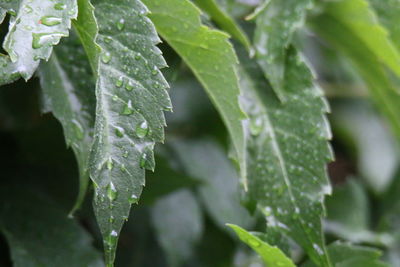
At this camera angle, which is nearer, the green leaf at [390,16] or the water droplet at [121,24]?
the water droplet at [121,24]

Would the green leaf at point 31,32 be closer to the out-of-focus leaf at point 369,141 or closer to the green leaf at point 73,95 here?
the green leaf at point 73,95

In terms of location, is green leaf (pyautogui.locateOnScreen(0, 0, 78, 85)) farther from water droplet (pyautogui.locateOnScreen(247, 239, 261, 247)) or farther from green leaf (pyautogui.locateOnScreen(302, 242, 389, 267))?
green leaf (pyautogui.locateOnScreen(302, 242, 389, 267))

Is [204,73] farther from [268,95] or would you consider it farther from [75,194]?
[75,194]

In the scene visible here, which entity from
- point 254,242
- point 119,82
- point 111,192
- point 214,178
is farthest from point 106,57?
point 214,178

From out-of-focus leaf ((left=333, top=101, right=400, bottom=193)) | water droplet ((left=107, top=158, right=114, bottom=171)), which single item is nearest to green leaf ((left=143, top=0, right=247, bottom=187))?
water droplet ((left=107, top=158, right=114, bottom=171))

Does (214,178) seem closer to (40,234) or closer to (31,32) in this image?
(40,234)

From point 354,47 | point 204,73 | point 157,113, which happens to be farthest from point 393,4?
point 157,113

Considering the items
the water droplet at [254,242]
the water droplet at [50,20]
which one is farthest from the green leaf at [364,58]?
the water droplet at [50,20]
